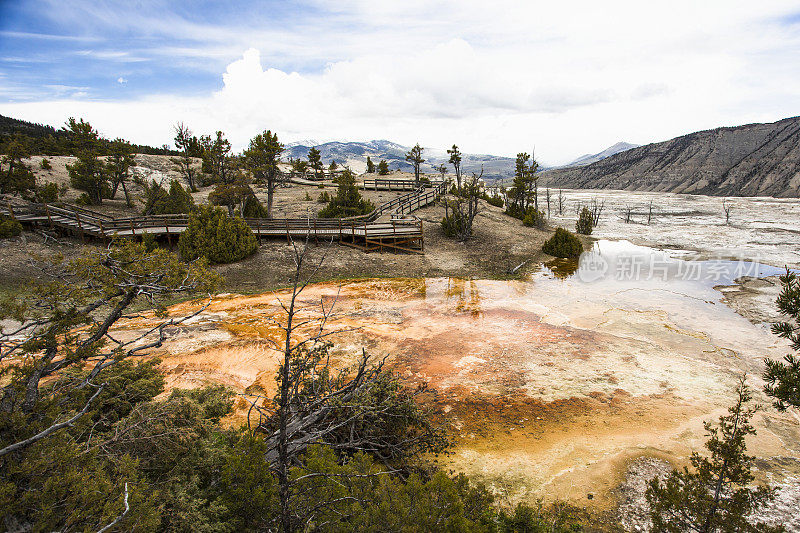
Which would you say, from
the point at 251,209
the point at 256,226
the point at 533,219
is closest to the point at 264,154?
the point at 251,209

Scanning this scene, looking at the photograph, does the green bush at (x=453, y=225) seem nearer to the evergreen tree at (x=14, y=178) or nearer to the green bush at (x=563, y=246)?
the green bush at (x=563, y=246)

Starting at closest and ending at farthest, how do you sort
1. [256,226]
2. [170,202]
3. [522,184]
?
[256,226], [170,202], [522,184]

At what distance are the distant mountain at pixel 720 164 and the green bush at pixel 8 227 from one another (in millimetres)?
95640

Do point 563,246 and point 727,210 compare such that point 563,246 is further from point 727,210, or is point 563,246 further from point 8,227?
point 8,227

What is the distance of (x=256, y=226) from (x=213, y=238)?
4.01 m

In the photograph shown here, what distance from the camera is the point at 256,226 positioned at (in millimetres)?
23000

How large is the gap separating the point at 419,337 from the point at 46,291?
9.65m

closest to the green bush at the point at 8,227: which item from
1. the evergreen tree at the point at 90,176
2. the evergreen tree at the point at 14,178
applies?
the evergreen tree at the point at 14,178

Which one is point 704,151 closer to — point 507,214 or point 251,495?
point 507,214

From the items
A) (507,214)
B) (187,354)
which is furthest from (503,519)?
(507,214)

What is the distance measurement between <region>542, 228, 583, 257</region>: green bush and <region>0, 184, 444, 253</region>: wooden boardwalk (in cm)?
886

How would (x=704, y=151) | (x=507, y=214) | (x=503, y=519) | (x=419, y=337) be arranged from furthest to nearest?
(x=704, y=151)
(x=507, y=214)
(x=419, y=337)
(x=503, y=519)

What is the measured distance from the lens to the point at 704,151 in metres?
90.2

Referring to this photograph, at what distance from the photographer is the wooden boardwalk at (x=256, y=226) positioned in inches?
776
